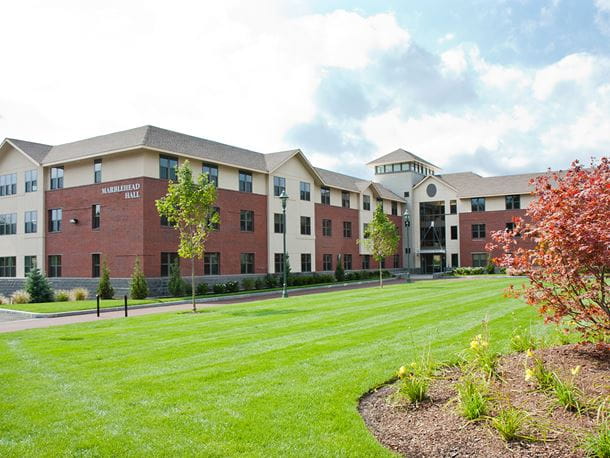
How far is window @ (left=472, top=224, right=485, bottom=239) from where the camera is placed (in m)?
57.2

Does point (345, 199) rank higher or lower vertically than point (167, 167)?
lower

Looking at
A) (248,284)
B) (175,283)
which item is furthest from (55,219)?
(248,284)

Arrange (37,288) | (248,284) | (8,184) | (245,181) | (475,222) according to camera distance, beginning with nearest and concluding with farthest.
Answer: (37,288), (248,284), (245,181), (8,184), (475,222)

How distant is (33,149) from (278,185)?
18.3 m

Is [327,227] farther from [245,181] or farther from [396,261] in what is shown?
[396,261]

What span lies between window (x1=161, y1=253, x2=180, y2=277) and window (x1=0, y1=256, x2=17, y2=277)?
14133 mm

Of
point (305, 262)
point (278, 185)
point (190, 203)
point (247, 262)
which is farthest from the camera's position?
point (305, 262)

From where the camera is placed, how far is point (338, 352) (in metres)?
10.5

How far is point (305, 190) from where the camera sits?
4516 centimetres

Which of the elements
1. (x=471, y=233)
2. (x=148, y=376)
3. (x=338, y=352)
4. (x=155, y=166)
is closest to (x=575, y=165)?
(x=338, y=352)

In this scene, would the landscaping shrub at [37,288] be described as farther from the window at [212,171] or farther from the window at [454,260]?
the window at [454,260]

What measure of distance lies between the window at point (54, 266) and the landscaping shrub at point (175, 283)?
32.2 feet

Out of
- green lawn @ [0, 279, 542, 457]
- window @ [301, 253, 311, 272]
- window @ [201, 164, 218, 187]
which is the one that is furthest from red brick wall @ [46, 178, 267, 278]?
green lawn @ [0, 279, 542, 457]

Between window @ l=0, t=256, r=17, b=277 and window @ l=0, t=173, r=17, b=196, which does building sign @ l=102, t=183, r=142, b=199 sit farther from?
window @ l=0, t=256, r=17, b=277
